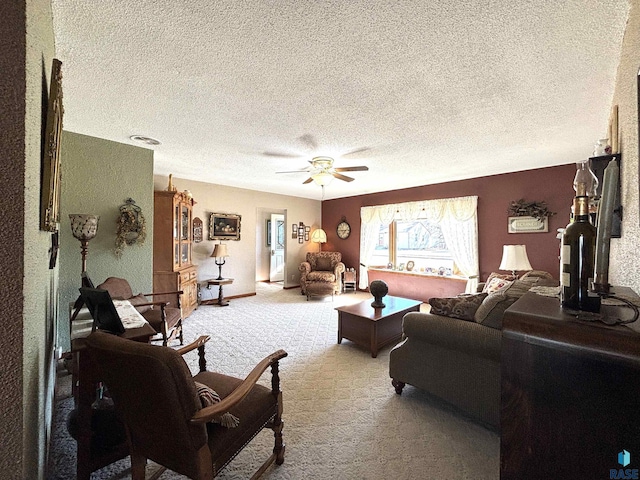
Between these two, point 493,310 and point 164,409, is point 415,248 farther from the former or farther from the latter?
point 164,409

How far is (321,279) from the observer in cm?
575

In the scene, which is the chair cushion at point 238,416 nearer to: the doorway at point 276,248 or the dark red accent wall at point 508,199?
the dark red accent wall at point 508,199

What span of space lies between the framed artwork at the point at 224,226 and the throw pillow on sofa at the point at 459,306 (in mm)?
4500

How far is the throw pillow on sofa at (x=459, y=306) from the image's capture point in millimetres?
1935

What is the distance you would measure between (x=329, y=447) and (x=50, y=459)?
63.4 inches

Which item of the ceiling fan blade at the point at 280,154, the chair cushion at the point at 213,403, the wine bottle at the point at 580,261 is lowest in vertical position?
the chair cushion at the point at 213,403

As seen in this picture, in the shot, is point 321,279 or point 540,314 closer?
point 540,314

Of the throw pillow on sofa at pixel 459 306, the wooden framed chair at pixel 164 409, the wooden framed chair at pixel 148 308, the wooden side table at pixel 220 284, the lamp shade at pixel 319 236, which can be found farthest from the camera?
the lamp shade at pixel 319 236

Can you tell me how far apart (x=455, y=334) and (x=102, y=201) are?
3729 millimetres

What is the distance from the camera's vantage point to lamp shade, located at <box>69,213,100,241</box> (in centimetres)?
251

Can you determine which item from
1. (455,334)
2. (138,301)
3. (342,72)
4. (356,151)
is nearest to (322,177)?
(356,151)

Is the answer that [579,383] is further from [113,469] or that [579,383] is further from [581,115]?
[581,115]

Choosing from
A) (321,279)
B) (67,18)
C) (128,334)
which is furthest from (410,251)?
(67,18)

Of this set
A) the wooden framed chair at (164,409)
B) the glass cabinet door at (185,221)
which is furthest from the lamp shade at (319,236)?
the wooden framed chair at (164,409)
